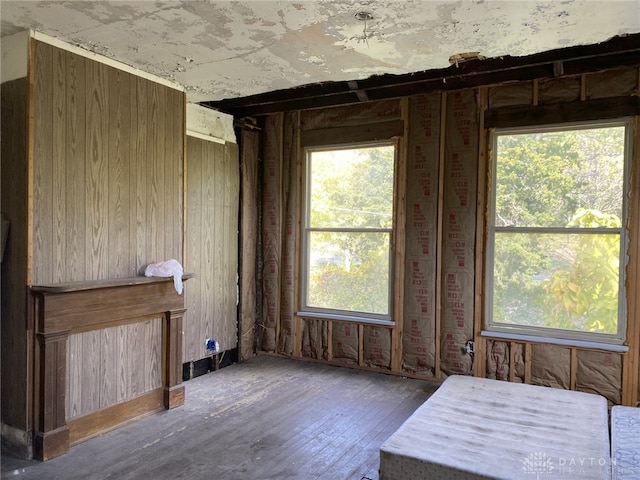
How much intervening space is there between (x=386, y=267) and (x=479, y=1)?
278 centimetres

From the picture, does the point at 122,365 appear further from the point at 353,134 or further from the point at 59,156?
the point at 353,134

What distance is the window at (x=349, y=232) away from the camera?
4.83 metres

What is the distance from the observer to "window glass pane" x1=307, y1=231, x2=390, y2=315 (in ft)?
15.9

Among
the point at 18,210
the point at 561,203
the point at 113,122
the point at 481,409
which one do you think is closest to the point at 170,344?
the point at 18,210

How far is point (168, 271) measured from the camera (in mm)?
3648

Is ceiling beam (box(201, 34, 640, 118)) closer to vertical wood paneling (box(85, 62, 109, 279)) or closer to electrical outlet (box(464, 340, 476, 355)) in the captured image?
vertical wood paneling (box(85, 62, 109, 279))

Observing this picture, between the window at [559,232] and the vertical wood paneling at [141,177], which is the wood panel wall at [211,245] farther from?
the window at [559,232]

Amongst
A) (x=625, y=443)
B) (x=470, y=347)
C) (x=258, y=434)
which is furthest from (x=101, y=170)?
(x=625, y=443)

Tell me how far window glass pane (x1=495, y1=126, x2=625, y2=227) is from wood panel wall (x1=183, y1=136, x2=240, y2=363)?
280cm

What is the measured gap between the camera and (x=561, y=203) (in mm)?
3959

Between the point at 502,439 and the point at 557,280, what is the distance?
194 centimetres

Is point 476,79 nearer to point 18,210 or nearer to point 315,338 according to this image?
point 315,338

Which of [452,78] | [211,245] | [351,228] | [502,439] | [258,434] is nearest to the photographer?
[502,439]

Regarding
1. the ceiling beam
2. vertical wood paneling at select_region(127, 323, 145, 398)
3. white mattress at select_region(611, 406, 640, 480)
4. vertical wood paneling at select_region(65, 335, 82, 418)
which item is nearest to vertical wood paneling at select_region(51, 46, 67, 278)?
vertical wood paneling at select_region(65, 335, 82, 418)
